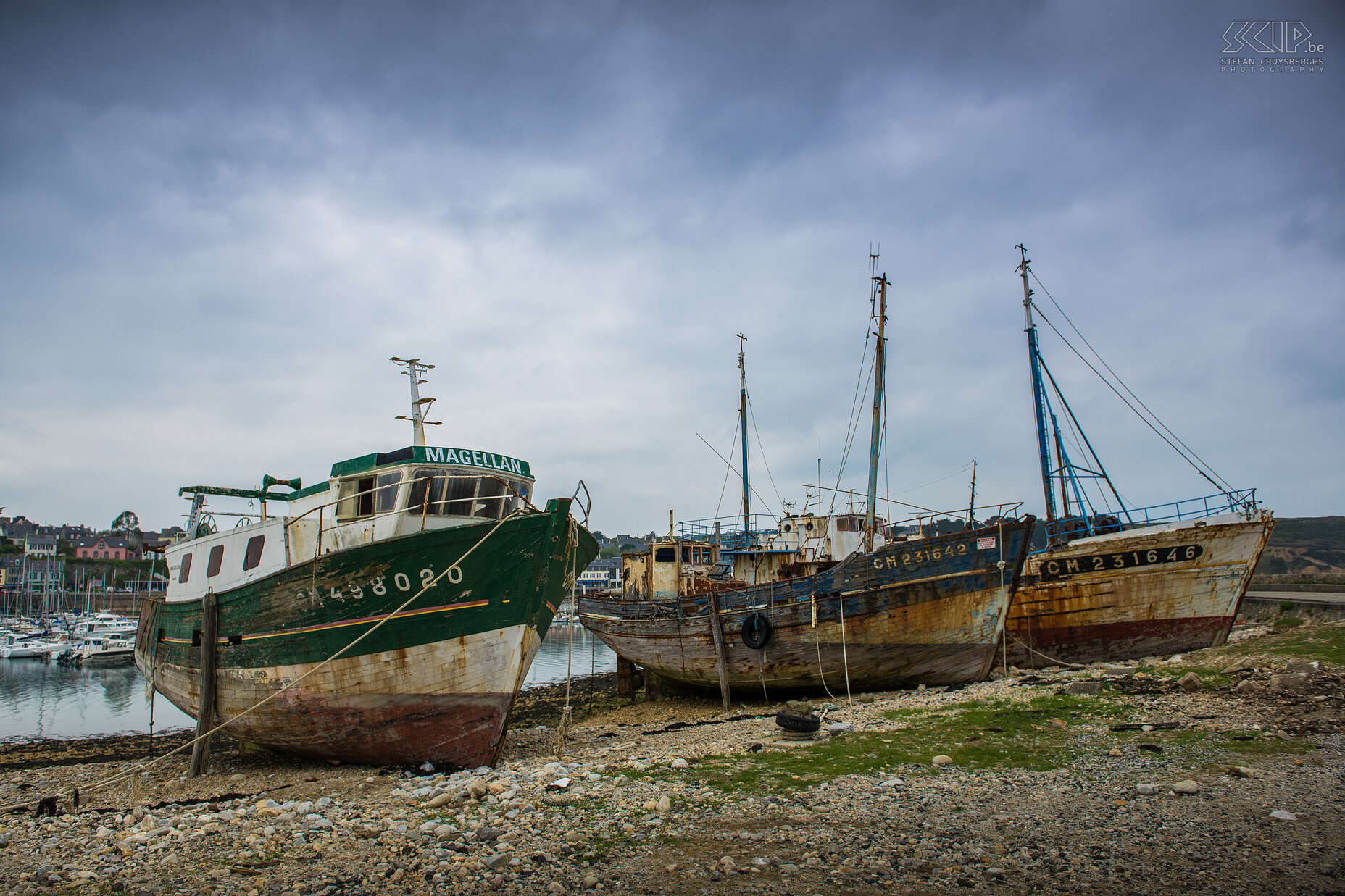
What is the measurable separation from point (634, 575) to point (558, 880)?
62.3 ft

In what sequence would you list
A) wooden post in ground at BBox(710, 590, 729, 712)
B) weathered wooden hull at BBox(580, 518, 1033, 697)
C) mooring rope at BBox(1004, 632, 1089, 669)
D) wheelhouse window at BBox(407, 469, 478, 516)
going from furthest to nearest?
1. wooden post in ground at BBox(710, 590, 729, 712)
2. mooring rope at BBox(1004, 632, 1089, 669)
3. weathered wooden hull at BBox(580, 518, 1033, 697)
4. wheelhouse window at BBox(407, 469, 478, 516)

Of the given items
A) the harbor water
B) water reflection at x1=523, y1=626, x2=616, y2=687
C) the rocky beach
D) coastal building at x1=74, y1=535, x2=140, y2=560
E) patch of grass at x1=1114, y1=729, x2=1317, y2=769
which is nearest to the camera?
the rocky beach

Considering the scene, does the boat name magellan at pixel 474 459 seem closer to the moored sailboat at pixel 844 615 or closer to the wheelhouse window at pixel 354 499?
the wheelhouse window at pixel 354 499

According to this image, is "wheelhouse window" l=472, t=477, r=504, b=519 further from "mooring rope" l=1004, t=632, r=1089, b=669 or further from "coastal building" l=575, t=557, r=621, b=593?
"coastal building" l=575, t=557, r=621, b=593

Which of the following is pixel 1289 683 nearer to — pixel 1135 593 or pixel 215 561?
pixel 1135 593

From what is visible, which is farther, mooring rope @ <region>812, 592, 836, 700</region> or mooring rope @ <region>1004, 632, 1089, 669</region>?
mooring rope @ <region>1004, 632, 1089, 669</region>

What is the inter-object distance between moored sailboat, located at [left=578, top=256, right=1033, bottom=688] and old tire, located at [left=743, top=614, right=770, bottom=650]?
0.9 inches

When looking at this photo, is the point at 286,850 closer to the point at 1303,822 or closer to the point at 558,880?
the point at 558,880

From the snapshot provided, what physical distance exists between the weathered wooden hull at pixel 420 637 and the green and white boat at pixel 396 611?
0.08ft

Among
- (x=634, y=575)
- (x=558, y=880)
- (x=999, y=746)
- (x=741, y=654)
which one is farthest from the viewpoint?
(x=634, y=575)

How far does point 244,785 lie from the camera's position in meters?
11.7

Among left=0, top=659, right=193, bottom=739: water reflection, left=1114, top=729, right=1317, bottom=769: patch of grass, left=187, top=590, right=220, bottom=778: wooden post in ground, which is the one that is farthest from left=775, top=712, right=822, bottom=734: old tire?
left=0, top=659, right=193, bottom=739: water reflection

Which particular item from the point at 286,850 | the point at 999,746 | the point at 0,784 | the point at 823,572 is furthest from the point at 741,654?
the point at 0,784

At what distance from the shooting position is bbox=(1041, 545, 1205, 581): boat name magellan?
17156 millimetres
